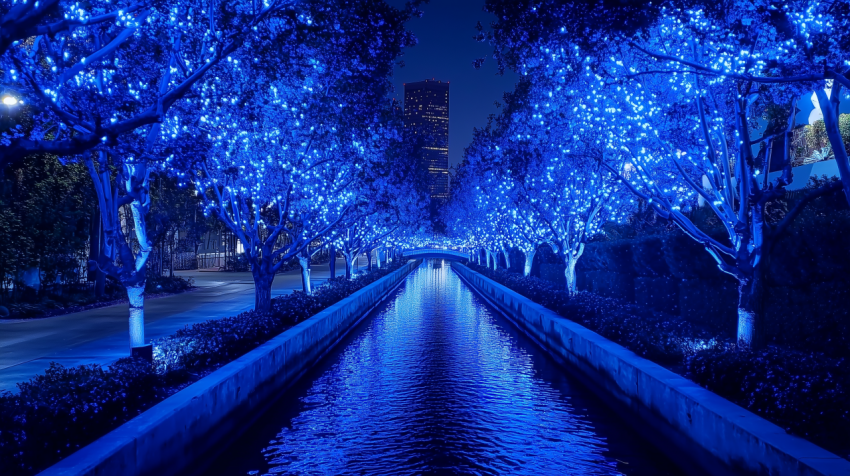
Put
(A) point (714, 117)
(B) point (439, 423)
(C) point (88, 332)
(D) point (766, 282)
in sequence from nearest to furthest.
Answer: (B) point (439, 423)
(A) point (714, 117)
(D) point (766, 282)
(C) point (88, 332)

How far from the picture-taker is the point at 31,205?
76.1 feet

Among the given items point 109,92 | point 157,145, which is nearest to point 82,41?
point 109,92

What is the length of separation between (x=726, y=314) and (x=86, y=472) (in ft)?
46.5

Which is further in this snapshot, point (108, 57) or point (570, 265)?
point (570, 265)

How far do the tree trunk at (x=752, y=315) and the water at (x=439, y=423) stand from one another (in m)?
2.69

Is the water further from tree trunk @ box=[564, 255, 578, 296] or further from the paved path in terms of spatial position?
tree trunk @ box=[564, 255, 578, 296]

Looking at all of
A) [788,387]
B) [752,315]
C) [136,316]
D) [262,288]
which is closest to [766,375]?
[788,387]

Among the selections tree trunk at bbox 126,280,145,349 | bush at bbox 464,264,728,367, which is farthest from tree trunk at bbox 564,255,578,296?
tree trunk at bbox 126,280,145,349

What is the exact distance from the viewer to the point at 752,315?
11.0m

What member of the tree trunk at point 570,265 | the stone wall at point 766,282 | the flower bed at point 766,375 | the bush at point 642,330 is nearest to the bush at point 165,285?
the tree trunk at point 570,265

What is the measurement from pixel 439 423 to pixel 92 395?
18.1ft

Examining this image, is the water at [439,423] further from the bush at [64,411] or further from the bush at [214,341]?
the bush at [64,411]

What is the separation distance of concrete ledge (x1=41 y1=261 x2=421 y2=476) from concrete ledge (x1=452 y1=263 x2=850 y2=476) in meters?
6.34

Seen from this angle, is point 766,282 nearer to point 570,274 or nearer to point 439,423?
point 439,423
